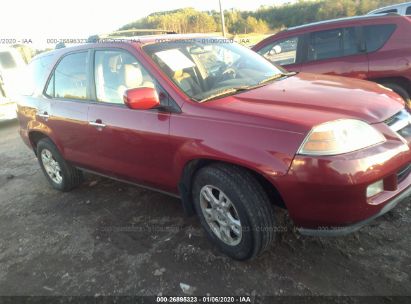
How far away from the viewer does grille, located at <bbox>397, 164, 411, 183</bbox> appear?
2.54 meters

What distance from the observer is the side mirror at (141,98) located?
285cm

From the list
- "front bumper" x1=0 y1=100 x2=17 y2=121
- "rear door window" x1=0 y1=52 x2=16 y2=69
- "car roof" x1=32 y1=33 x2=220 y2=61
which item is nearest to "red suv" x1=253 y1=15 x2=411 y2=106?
"car roof" x1=32 y1=33 x2=220 y2=61

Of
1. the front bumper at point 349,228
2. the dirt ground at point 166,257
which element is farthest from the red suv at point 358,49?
the front bumper at point 349,228

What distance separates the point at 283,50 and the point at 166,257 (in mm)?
4434

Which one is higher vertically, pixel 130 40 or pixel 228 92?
pixel 130 40

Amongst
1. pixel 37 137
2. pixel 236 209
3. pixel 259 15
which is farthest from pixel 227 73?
pixel 259 15

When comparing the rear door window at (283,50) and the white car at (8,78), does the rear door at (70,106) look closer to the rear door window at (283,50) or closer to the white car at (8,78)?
the rear door window at (283,50)

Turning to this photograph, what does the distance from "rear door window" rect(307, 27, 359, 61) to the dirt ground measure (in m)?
2.98

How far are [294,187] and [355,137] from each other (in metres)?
0.50

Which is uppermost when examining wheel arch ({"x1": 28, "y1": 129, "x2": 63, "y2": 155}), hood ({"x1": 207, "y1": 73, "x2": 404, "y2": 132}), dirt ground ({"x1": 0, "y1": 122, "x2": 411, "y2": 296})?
hood ({"x1": 207, "y1": 73, "x2": 404, "y2": 132})

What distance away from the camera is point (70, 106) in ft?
13.1

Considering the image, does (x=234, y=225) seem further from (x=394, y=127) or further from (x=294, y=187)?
(x=394, y=127)

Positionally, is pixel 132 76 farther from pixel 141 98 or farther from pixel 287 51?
pixel 287 51

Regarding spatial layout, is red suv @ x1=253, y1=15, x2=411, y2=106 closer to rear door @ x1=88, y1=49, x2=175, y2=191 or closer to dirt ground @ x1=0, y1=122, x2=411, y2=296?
dirt ground @ x1=0, y1=122, x2=411, y2=296
